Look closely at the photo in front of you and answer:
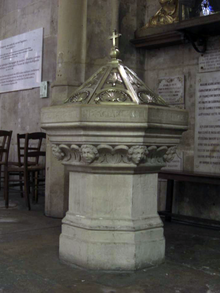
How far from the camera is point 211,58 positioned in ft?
15.3

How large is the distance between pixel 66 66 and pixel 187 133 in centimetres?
157

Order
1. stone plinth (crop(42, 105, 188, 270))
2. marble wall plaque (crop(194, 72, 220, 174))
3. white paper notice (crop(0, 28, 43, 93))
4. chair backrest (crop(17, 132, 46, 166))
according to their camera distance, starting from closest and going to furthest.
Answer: stone plinth (crop(42, 105, 188, 270)) → marble wall plaque (crop(194, 72, 220, 174)) → chair backrest (crop(17, 132, 46, 166)) → white paper notice (crop(0, 28, 43, 93))

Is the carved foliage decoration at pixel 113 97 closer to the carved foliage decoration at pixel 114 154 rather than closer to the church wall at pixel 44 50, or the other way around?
the carved foliage decoration at pixel 114 154

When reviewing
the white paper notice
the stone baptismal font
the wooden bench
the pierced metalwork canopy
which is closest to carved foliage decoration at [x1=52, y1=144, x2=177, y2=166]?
the stone baptismal font

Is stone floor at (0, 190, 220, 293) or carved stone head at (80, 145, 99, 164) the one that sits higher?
carved stone head at (80, 145, 99, 164)

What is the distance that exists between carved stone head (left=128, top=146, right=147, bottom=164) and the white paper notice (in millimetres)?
4016

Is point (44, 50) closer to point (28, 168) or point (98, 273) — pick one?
point (28, 168)

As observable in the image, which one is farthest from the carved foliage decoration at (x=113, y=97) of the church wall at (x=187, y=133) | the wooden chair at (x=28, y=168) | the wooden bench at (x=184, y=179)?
the wooden chair at (x=28, y=168)

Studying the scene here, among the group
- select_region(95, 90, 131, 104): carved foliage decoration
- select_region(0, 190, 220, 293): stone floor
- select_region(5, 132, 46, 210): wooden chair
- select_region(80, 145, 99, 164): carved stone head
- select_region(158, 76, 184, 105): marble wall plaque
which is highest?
select_region(158, 76, 184, 105): marble wall plaque

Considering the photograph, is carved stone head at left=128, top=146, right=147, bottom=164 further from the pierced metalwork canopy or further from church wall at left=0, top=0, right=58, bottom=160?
church wall at left=0, top=0, right=58, bottom=160

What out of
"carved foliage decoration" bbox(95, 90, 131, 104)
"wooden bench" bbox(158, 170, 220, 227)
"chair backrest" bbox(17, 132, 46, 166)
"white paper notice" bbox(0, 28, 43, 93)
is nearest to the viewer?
"carved foliage decoration" bbox(95, 90, 131, 104)

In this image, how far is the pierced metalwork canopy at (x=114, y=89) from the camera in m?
2.88

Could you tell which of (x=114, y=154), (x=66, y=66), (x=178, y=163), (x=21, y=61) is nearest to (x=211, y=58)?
(x=178, y=163)

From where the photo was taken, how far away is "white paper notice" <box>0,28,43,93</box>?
259 inches
